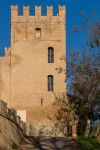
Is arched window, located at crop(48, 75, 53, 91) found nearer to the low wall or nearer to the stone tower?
the stone tower

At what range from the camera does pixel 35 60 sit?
49.1m

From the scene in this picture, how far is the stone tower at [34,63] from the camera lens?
1905 inches

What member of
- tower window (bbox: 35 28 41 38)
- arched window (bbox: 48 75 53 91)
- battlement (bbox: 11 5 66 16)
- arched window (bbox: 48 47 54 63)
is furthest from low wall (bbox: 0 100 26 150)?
battlement (bbox: 11 5 66 16)

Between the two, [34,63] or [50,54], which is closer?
[34,63]

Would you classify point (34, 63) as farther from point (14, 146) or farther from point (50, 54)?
point (14, 146)

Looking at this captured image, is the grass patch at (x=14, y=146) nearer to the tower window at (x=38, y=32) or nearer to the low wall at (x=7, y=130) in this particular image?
the low wall at (x=7, y=130)

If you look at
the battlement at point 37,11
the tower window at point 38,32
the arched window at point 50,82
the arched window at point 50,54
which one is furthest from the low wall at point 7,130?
the battlement at point 37,11

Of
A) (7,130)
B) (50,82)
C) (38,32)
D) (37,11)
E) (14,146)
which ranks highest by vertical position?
(37,11)

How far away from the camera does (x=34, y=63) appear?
49125mm

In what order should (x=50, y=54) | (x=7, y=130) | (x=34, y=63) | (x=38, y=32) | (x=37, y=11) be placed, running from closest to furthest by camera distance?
(x=7, y=130), (x=34, y=63), (x=50, y=54), (x=38, y=32), (x=37, y=11)

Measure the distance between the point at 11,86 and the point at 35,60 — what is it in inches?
123

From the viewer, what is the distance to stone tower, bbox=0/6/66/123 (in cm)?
4838

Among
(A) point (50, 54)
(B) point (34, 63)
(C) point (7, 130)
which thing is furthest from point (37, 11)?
(C) point (7, 130)

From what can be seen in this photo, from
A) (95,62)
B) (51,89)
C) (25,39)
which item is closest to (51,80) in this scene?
(51,89)
